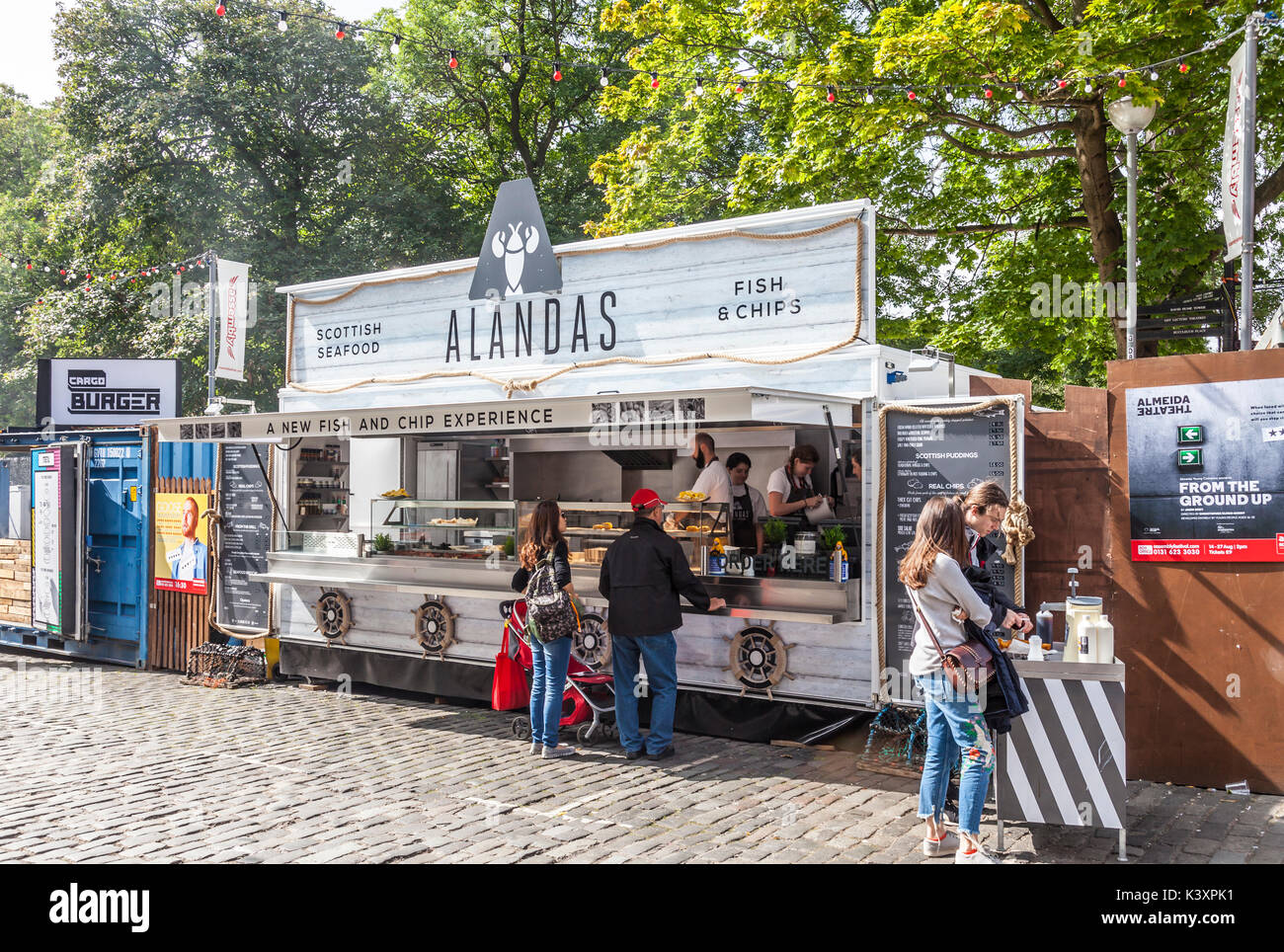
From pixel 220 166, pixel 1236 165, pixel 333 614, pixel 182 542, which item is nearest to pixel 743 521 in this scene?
pixel 333 614

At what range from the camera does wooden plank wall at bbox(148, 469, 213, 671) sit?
33.2 feet

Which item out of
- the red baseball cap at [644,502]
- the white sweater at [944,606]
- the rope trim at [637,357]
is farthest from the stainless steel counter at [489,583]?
the white sweater at [944,606]

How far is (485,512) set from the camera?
8.42m

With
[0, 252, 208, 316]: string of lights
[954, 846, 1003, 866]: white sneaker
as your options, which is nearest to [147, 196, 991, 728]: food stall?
[954, 846, 1003, 866]: white sneaker

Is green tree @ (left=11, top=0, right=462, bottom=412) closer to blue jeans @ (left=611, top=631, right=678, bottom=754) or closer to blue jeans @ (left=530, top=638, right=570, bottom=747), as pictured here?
blue jeans @ (left=530, top=638, right=570, bottom=747)

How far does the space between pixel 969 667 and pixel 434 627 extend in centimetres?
547

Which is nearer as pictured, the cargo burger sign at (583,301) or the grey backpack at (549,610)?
the grey backpack at (549,610)

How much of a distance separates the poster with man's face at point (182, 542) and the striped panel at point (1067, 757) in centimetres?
797

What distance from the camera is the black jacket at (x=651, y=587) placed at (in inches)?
261

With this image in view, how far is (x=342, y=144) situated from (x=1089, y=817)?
916 inches

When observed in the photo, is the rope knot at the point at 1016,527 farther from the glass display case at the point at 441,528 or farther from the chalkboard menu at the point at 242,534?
the chalkboard menu at the point at 242,534

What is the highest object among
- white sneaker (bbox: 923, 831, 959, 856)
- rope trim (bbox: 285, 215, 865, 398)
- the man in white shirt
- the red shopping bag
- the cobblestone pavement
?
rope trim (bbox: 285, 215, 865, 398)

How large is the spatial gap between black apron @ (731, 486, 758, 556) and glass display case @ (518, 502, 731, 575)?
1.17ft

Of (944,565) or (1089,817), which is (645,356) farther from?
(1089,817)
